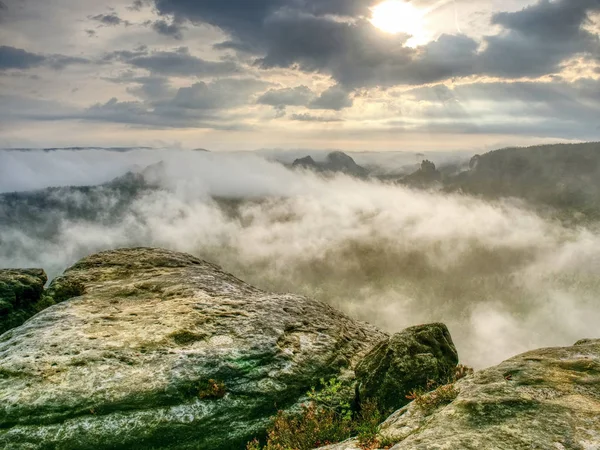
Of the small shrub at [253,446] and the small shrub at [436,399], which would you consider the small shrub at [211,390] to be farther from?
the small shrub at [436,399]

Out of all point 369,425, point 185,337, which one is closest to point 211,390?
point 185,337

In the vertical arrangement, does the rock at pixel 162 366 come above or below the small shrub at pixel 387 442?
below

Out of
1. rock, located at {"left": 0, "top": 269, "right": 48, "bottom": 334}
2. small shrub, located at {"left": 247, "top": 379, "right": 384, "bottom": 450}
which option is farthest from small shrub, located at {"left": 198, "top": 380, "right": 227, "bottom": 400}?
rock, located at {"left": 0, "top": 269, "right": 48, "bottom": 334}

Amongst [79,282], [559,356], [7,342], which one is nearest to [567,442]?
[559,356]

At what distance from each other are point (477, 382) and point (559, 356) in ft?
9.84

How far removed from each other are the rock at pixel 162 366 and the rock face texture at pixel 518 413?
5552mm

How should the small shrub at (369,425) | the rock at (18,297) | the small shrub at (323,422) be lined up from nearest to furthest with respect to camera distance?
the small shrub at (369,425) < the small shrub at (323,422) < the rock at (18,297)

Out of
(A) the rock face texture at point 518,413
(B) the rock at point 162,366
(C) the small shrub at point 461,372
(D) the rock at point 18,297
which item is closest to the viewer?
(A) the rock face texture at point 518,413

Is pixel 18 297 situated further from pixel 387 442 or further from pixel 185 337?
pixel 387 442

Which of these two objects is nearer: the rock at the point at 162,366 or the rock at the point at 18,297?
the rock at the point at 162,366

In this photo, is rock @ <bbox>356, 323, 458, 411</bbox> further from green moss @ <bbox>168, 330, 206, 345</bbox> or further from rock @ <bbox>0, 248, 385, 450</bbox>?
green moss @ <bbox>168, 330, 206, 345</bbox>

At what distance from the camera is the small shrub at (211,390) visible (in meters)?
14.7

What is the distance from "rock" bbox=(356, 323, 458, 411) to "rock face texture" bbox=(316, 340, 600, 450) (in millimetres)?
3055

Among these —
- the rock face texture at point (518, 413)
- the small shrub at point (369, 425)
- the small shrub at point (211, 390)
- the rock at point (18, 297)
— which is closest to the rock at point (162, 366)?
the small shrub at point (211, 390)
